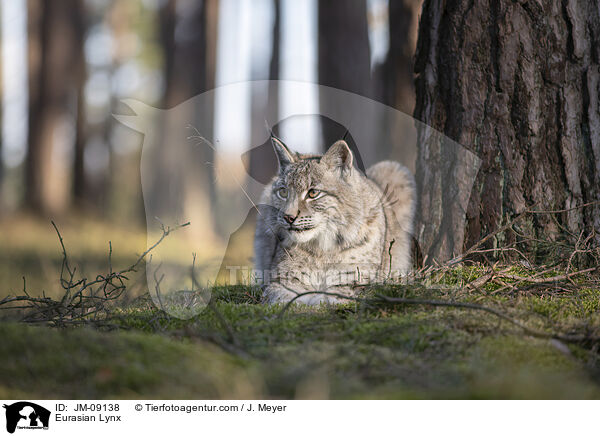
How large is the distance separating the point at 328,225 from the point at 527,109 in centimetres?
172

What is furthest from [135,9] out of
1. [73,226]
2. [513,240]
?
[513,240]

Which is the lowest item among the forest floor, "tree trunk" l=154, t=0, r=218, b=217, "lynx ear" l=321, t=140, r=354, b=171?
the forest floor

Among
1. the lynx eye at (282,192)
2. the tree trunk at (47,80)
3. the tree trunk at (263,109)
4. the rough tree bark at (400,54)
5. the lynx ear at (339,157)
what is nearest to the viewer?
the lynx ear at (339,157)

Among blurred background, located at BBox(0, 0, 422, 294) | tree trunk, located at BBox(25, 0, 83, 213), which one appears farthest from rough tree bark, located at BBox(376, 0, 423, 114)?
tree trunk, located at BBox(25, 0, 83, 213)

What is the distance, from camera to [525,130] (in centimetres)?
338

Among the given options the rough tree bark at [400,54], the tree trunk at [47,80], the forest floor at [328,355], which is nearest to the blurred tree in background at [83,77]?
the tree trunk at [47,80]

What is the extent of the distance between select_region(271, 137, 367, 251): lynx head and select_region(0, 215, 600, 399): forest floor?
1.31 m

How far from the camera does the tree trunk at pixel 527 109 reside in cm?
332

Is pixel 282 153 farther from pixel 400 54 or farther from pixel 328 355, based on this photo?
pixel 400 54

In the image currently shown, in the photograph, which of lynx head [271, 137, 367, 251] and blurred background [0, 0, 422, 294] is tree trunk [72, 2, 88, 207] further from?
lynx head [271, 137, 367, 251]

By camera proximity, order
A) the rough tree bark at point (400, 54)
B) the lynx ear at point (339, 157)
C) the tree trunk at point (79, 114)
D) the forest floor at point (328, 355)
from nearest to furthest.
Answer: the forest floor at point (328, 355) < the lynx ear at point (339, 157) < the rough tree bark at point (400, 54) < the tree trunk at point (79, 114)
